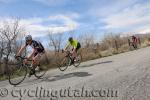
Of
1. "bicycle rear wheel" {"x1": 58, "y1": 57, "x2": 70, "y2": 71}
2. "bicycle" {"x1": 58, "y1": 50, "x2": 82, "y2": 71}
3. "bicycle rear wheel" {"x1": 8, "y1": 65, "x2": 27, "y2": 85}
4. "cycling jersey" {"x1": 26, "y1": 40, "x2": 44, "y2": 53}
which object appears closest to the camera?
"bicycle rear wheel" {"x1": 8, "y1": 65, "x2": 27, "y2": 85}

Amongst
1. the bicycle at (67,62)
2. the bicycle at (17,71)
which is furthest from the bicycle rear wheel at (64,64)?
the bicycle at (17,71)

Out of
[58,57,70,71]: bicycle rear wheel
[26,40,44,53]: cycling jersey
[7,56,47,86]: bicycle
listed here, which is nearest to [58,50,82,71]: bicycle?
[58,57,70,71]: bicycle rear wheel

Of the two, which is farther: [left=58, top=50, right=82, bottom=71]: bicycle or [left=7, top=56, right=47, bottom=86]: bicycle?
[left=58, top=50, right=82, bottom=71]: bicycle

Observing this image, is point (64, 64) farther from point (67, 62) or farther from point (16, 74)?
point (16, 74)

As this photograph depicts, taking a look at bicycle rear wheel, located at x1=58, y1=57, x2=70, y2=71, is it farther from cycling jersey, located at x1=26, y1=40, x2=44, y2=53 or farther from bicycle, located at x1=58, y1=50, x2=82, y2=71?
cycling jersey, located at x1=26, y1=40, x2=44, y2=53

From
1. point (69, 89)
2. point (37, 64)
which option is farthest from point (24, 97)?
point (37, 64)

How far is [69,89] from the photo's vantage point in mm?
8844

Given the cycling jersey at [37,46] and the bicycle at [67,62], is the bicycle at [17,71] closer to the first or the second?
the cycling jersey at [37,46]

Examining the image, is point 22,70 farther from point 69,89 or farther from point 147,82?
point 147,82

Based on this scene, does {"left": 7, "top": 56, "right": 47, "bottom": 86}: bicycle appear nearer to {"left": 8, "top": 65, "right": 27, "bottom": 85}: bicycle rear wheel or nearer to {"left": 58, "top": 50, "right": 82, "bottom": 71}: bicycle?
{"left": 8, "top": 65, "right": 27, "bottom": 85}: bicycle rear wheel

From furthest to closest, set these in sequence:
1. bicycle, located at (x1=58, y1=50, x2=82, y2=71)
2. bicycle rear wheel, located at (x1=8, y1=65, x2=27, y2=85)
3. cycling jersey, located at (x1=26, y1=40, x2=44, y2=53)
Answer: bicycle, located at (x1=58, y1=50, x2=82, y2=71) → cycling jersey, located at (x1=26, y1=40, x2=44, y2=53) → bicycle rear wheel, located at (x1=8, y1=65, x2=27, y2=85)

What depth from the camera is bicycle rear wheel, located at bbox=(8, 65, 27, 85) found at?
11531 mm

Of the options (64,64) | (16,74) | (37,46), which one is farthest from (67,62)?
(16,74)

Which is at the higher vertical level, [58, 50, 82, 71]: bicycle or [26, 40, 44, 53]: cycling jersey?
[26, 40, 44, 53]: cycling jersey
